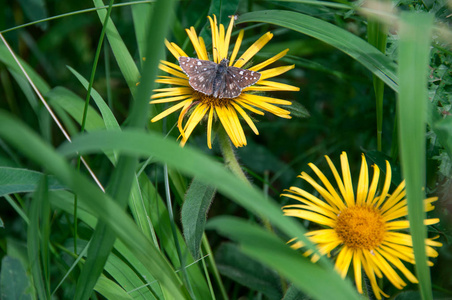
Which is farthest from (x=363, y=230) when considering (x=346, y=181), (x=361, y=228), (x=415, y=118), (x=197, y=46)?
(x=197, y=46)

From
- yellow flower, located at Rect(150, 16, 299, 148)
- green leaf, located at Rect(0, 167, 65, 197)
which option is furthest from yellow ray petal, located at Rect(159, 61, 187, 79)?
green leaf, located at Rect(0, 167, 65, 197)

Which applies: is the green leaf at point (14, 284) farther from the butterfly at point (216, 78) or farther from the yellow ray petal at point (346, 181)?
the yellow ray petal at point (346, 181)

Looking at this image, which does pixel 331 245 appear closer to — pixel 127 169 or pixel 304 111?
pixel 304 111

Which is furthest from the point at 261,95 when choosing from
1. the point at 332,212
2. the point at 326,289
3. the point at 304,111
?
the point at 326,289

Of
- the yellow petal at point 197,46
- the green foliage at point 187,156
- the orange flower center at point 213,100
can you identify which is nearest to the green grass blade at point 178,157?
the green foliage at point 187,156

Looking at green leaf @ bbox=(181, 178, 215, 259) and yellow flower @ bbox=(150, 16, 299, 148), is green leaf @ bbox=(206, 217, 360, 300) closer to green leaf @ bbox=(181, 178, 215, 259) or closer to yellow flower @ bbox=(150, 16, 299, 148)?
green leaf @ bbox=(181, 178, 215, 259)
